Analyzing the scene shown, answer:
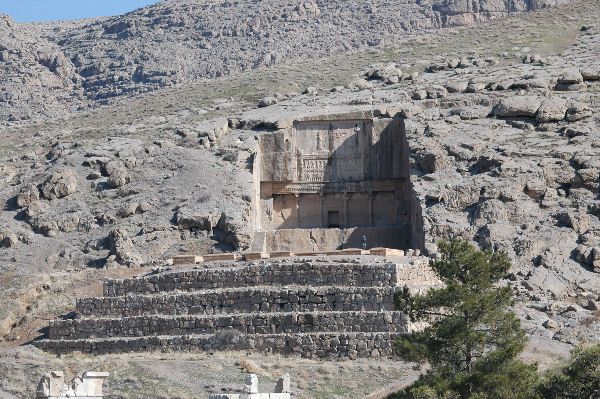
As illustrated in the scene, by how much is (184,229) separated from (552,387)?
22.6m

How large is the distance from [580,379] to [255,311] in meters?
13.5

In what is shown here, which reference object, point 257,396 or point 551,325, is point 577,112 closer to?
point 551,325

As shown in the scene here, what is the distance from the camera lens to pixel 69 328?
36562mm

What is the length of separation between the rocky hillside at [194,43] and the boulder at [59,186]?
41436 mm

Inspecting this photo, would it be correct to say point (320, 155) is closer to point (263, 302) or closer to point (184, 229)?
point (184, 229)

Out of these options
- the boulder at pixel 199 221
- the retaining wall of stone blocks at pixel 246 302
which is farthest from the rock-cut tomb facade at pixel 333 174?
the retaining wall of stone blocks at pixel 246 302

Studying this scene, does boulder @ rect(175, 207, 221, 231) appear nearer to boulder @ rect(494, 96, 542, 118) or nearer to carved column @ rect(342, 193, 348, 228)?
carved column @ rect(342, 193, 348, 228)

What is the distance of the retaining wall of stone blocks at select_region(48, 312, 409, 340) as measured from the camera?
33.9 metres

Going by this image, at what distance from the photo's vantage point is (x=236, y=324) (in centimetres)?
3500

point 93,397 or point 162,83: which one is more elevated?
point 162,83

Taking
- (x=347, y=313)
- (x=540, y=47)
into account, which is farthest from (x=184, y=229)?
(x=540, y=47)

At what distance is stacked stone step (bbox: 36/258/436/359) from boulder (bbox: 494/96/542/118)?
13.4m

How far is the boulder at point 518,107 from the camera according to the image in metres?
49.0

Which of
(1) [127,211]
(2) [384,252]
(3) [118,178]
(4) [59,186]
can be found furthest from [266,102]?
(2) [384,252]
